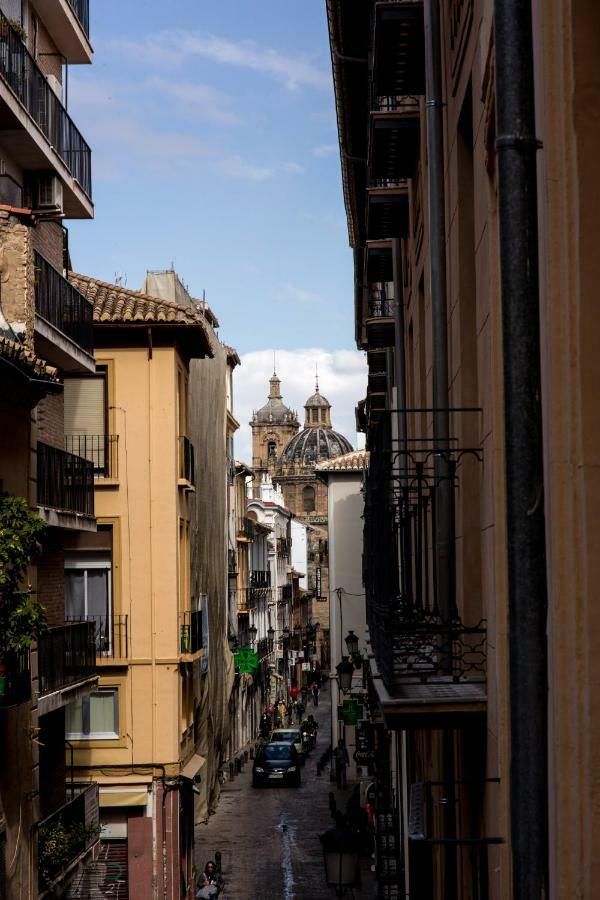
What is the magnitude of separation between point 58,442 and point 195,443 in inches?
458

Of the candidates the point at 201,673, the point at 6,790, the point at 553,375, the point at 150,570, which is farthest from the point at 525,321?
the point at 201,673

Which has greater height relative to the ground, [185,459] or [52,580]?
[185,459]

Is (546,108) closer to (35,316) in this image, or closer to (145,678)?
(35,316)

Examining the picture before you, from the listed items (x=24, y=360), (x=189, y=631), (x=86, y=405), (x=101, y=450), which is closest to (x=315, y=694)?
(x=189, y=631)

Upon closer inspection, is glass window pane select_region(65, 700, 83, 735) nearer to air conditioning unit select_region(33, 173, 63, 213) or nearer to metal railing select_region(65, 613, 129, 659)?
metal railing select_region(65, 613, 129, 659)

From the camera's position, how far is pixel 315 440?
163625 millimetres

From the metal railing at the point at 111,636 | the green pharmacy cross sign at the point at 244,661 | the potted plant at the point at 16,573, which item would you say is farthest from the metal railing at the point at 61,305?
the green pharmacy cross sign at the point at 244,661

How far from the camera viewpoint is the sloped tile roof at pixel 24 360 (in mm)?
14273

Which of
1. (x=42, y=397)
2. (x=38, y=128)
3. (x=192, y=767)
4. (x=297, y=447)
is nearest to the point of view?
(x=42, y=397)

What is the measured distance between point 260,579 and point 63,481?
153ft

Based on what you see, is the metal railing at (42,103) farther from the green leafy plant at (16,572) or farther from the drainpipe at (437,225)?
the drainpipe at (437,225)

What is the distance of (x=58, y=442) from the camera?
21.7 m

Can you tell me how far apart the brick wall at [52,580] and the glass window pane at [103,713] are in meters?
5.25

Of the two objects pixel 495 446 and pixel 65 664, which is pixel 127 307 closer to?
pixel 65 664
